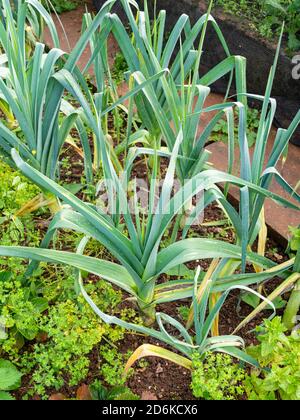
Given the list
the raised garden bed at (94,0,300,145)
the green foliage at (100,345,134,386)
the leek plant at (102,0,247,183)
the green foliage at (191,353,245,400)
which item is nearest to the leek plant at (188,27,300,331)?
the leek plant at (102,0,247,183)

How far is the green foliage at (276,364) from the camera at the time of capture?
58.9 inches

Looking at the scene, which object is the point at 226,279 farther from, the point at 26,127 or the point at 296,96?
the point at 296,96

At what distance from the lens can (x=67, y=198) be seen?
1.49m

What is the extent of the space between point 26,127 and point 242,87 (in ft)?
2.27

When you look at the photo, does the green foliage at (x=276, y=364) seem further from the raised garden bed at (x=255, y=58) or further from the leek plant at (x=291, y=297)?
the raised garden bed at (x=255, y=58)

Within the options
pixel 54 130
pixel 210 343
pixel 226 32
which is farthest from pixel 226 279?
pixel 226 32

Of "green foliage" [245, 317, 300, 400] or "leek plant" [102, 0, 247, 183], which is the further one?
"leek plant" [102, 0, 247, 183]

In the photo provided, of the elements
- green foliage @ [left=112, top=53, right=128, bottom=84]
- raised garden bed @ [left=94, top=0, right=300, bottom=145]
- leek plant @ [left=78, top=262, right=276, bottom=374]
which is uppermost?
raised garden bed @ [left=94, top=0, right=300, bottom=145]

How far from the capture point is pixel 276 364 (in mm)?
1566

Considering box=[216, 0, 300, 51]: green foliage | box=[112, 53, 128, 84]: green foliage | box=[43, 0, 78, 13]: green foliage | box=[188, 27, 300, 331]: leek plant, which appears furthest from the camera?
box=[43, 0, 78, 13]: green foliage

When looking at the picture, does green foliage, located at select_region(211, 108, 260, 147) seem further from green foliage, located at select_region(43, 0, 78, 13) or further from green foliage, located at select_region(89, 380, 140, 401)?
Answer: green foliage, located at select_region(43, 0, 78, 13)

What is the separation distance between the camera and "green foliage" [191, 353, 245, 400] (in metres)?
1.53

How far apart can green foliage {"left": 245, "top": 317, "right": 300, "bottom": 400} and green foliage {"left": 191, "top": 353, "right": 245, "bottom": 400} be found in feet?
0.17

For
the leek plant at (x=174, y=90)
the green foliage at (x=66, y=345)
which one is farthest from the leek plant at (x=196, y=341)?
the leek plant at (x=174, y=90)
